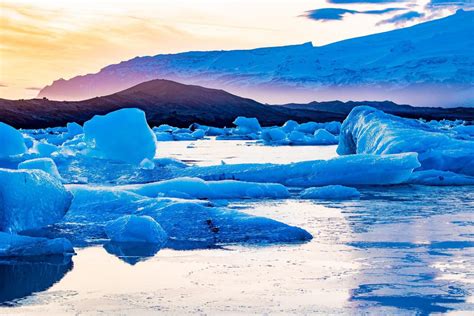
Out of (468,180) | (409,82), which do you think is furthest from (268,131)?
(409,82)

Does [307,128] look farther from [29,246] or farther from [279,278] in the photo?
[279,278]

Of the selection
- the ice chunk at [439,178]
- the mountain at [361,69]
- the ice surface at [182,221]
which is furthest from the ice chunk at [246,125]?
the mountain at [361,69]

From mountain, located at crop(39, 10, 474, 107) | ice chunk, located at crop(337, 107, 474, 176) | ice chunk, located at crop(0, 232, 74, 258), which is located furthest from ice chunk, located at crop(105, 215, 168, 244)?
mountain, located at crop(39, 10, 474, 107)

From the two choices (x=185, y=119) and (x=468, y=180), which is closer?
(x=468, y=180)

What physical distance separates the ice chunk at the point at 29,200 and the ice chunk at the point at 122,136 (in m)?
6.91

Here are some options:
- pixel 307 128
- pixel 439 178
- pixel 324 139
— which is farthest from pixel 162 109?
pixel 439 178

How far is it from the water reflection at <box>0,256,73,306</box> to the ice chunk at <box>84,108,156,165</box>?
8017 millimetres

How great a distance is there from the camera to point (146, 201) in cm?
676

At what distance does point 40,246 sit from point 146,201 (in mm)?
1729

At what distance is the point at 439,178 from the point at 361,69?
84.3 m

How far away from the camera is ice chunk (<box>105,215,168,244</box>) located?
563 centimetres

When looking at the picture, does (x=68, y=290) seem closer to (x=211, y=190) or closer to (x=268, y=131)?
(x=211, y=190)

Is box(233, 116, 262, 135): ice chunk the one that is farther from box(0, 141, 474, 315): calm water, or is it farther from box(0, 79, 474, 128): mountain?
box(0, 141, 474, 315): calm water

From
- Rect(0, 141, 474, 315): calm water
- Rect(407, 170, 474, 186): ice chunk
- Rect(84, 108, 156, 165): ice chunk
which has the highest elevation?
Rect(84, 108, 156, 165): ice chunk
